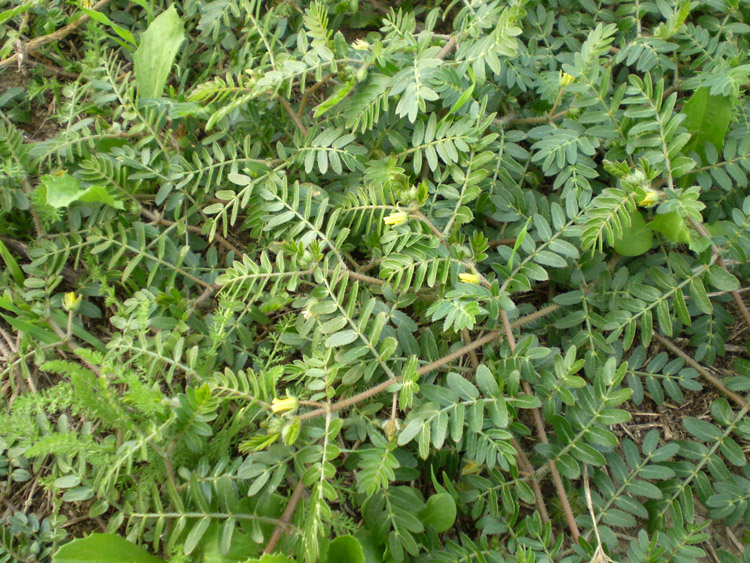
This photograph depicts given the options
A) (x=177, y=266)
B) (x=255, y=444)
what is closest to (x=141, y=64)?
(x=177, y=266)

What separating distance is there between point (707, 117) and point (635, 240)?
1.75 feet

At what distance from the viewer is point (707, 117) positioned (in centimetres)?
209

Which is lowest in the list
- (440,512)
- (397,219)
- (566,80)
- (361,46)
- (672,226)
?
(440,512)

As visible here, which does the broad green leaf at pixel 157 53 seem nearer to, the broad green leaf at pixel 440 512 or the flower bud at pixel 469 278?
the flower bud at pixel 469 278

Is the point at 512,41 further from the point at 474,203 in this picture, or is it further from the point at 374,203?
the point at 374,203

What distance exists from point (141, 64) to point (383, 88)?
3.60ft

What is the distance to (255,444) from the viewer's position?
1694mm

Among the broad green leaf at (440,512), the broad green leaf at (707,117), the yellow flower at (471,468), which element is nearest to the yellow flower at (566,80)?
the broad green leaf at (707,117)

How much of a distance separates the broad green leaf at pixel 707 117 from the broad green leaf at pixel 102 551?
2.43 m

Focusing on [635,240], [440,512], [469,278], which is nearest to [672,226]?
[635,240]

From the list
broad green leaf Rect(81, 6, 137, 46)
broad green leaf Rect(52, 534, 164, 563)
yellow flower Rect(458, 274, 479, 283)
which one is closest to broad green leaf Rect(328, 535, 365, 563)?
broad green leaf Rect(52, 534, 164, 563)

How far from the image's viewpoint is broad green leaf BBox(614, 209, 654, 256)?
6.80 ft

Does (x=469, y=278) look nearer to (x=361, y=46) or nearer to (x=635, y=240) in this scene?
(x=635, y=240)

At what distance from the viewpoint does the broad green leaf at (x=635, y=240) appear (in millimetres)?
2072
